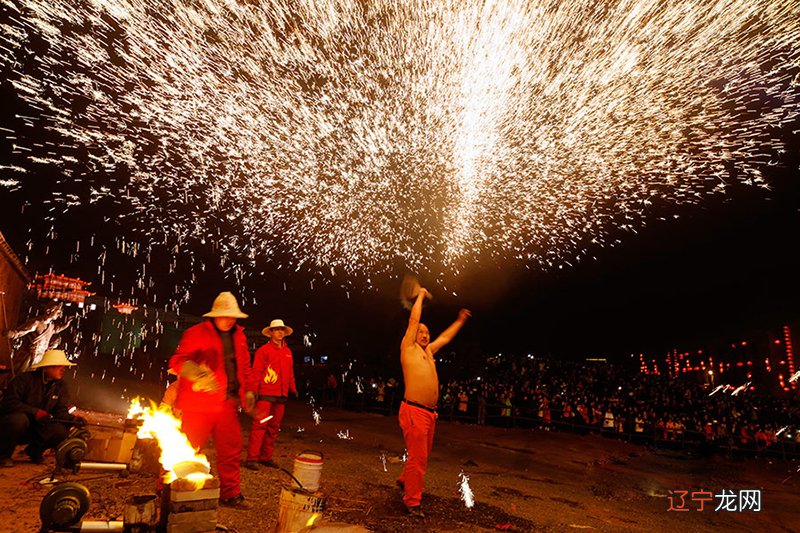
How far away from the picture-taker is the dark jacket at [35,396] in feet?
15.2

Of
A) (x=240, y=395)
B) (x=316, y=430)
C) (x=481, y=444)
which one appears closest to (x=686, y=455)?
(x=481, y=444)

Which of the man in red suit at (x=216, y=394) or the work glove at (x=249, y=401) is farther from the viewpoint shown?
the work glove at (x=249, y=401)

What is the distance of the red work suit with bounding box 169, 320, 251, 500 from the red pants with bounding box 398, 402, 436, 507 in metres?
1.57

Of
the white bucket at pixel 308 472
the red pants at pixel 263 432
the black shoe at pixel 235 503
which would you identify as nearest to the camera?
the white bucket at pixel 308 472

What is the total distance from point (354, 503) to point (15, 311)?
13866 millimetres

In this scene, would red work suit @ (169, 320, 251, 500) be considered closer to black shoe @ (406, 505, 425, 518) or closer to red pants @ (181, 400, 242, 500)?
red pants @ (181, 400, 242, 500)

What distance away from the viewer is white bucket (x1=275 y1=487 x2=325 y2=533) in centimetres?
283

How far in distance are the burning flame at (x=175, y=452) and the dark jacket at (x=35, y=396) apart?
4.04ft

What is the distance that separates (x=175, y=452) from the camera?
3488 mm

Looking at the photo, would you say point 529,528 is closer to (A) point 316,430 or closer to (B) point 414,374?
(B) point 414,374

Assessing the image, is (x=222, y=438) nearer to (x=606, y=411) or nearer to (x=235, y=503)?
(x=235, y=503)

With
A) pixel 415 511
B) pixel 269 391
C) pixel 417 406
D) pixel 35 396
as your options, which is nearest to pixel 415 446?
pixel 417 406

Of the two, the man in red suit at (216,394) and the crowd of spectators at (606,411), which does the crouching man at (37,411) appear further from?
the crowd of spectators at (606,411)

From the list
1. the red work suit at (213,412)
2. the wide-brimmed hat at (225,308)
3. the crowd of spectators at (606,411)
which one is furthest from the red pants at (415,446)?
the crowd of spectators at (606,411)
